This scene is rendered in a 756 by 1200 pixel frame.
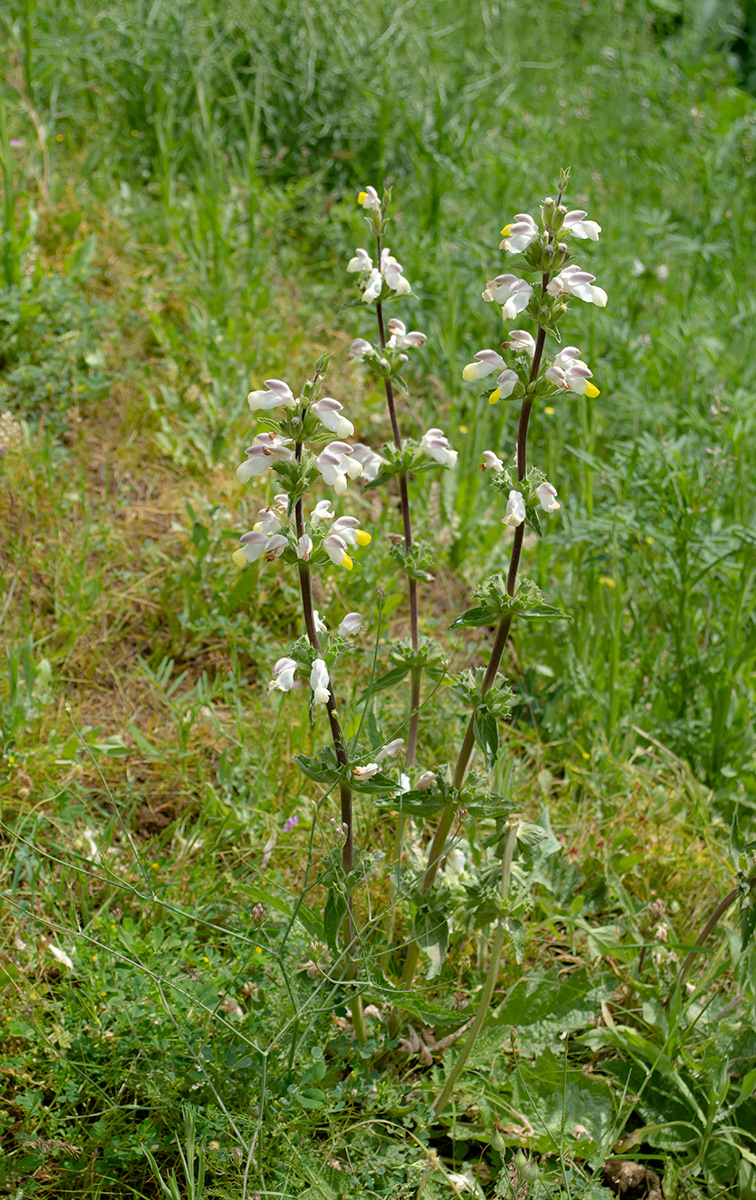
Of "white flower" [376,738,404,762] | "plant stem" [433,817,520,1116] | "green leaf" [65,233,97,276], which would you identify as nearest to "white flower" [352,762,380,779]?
"white flower" [376,738,404,762]

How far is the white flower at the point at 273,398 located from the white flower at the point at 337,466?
99 millimetres

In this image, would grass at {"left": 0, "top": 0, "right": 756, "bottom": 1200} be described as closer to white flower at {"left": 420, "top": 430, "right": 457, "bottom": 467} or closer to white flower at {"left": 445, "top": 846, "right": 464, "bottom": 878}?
white flower at {"left": 445, "top": 846, "right": 464, "bottom": 878}

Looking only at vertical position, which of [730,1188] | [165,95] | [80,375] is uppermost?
[165,95]

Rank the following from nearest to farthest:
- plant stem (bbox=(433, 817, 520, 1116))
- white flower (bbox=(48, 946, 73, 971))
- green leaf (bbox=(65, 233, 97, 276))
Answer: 1. plant stem (bbox=(433, 817, 520, 1116))
2. white flower (bbox=(48, 946, 73, 971))
3. green leaf (bbox=(65, 233, 97, 276))

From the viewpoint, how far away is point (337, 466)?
4.93ft

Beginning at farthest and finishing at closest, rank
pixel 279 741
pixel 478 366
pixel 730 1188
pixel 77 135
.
→ pixel 77 135, pixel 279 741, pixel 730 1188, pixel 478 366

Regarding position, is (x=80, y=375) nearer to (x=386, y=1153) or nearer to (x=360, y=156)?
(x=360, y=156)

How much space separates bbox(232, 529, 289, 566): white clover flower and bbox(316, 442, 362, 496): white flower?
12 cm

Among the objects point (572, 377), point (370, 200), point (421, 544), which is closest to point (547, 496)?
point (572, 377)

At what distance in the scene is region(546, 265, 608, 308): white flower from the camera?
5.07ft

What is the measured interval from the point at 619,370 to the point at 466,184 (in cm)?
A: 132

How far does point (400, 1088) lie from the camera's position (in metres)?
1.81

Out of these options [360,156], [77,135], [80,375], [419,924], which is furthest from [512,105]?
[419,924]

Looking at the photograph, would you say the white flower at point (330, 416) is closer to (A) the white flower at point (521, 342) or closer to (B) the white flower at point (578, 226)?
(A) the white flower at point (521, 342)
